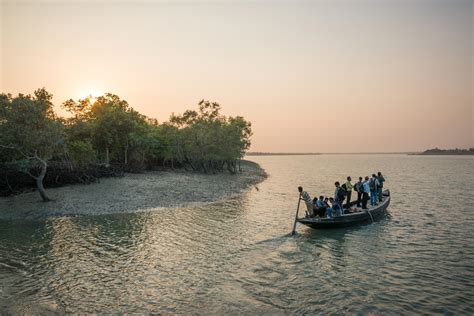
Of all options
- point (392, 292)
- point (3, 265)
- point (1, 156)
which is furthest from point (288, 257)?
point (1, 156)

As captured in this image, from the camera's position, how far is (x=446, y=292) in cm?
1208

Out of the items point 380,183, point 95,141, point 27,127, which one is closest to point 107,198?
point 27,127

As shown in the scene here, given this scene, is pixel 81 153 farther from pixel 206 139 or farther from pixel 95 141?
pixel 206 139

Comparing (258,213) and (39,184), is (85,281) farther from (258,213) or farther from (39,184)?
(39,184)

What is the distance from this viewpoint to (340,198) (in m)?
24.5

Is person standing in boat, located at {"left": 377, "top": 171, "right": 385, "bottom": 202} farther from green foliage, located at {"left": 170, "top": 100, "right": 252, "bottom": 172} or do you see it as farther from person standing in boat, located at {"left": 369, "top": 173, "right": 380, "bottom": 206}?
green foliage, located at {"left": 170, "top": 100, "right": 252, "bottom": 172}

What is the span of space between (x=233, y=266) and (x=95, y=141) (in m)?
40.9

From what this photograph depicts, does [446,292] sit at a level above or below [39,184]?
below

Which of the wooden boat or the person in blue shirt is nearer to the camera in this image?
the wooden boat

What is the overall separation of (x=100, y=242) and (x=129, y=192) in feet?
52.2

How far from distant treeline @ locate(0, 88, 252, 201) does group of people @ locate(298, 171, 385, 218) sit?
24.2 meters

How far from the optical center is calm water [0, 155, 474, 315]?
439 inches

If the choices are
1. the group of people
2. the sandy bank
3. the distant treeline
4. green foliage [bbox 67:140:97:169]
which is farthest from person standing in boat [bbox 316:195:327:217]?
green foliage [bbox 67:140:97:169]

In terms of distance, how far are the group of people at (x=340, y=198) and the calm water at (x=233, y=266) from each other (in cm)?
153
